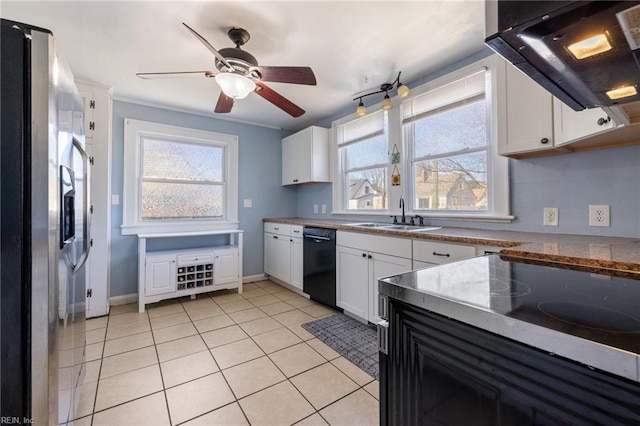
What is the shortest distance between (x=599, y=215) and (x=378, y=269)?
147 cm

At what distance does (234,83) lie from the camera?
1.96 meters

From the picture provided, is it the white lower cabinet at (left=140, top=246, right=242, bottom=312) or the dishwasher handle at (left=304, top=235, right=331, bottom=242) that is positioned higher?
the dishwasher handle at (left=304, top=235, right=331, bottom=242)

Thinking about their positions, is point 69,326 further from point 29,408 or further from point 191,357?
point 191,357

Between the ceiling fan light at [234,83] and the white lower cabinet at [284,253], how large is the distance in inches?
69.4

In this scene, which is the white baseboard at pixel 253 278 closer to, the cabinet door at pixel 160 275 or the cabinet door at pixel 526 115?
the cabinet door at pixel 160 275

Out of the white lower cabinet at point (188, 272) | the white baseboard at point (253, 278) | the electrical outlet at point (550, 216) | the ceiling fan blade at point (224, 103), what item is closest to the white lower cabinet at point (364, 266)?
the electrical outlet at point (550, 216)

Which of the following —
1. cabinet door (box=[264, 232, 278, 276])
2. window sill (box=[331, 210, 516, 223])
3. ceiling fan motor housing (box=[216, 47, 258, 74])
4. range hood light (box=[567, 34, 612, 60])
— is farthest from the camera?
cabinet door (box=[264, 232, 278, 276])

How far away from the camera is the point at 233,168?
4.02 metres

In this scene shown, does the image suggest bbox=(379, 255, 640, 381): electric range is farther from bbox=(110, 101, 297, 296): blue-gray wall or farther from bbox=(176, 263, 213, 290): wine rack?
bbox=(110, 101, 297, 296): blue-gray wall

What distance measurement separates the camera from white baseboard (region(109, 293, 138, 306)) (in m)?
3.19

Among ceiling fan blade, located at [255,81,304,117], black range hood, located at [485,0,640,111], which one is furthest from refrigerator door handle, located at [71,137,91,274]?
black range hood, located at [485,0,640,111]

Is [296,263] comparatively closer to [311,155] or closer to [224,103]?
[311,155]

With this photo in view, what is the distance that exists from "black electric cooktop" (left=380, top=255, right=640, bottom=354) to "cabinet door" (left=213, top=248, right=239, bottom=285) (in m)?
3.00

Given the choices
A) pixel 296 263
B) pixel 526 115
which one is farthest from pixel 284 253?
pixel 526 115
